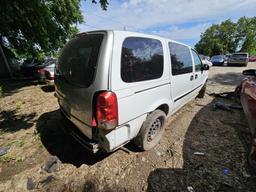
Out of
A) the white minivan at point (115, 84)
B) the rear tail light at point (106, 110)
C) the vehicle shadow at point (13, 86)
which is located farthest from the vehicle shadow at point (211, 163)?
the vehicle shadow at point (13, 86)

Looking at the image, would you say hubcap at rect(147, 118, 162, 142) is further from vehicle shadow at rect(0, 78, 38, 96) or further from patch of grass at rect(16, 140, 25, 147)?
vehicle shadow at rect(0, 78, 38, 96)

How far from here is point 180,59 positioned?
338 centimetres

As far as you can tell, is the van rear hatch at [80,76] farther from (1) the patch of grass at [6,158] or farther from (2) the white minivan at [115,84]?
(1) the patch of grass at [6,158]

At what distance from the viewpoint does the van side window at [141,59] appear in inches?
83.7

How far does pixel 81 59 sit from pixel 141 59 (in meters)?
0.86

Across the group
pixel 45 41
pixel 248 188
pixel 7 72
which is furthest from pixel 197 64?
pixel 7 72

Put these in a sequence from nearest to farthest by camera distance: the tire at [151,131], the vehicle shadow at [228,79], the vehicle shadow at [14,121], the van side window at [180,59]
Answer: the tire at [151,131]
the van side window at [180,59]
the vehicle shadow at [14,121]
the vehicle shadow at [228,79]

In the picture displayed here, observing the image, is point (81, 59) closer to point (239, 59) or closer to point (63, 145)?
point (63, 145)

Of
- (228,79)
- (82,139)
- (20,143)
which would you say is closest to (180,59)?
(82,139)

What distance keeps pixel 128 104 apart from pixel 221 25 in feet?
190

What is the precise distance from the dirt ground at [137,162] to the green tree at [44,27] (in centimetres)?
608

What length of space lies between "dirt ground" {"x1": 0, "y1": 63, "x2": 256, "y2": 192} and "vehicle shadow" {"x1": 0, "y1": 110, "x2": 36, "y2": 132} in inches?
2.1

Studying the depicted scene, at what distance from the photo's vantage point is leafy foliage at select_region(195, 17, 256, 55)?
146ft

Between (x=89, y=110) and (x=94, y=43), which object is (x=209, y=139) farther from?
(x=94, y=43)
